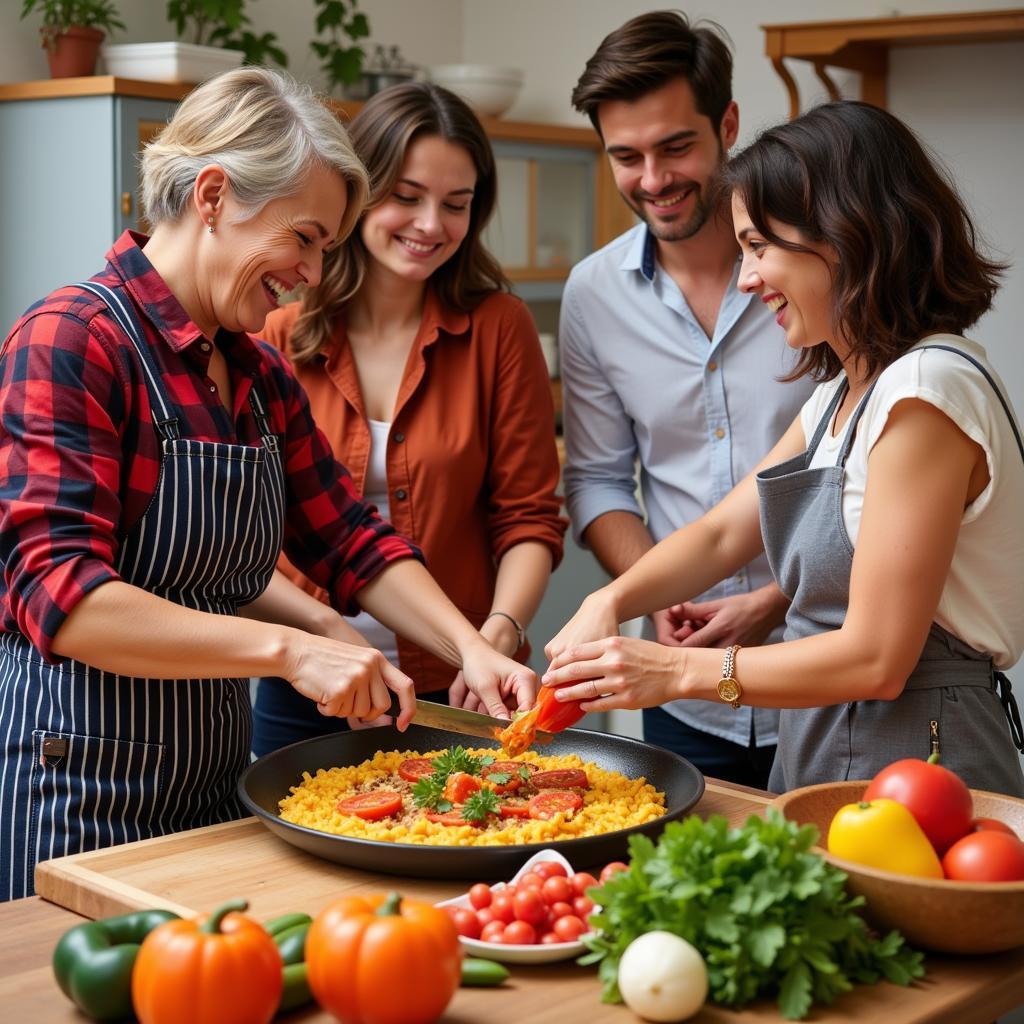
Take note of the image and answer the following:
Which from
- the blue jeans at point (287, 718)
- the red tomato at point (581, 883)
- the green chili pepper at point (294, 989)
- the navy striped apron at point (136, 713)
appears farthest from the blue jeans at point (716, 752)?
the green chili pepper at point (294, 989)

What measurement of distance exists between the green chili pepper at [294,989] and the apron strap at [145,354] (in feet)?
2.39

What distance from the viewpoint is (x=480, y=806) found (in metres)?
1.55

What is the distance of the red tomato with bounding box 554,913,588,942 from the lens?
1279 mm

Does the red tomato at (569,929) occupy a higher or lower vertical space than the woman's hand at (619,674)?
lower

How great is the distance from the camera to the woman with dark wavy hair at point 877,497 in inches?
62.1

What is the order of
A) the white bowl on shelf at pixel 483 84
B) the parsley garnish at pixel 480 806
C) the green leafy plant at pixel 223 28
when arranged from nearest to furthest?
the parsley garnish at pixel 480 806
the green leafy plant at pixel 223 28
the white bowl on shelf at pixel 483 84

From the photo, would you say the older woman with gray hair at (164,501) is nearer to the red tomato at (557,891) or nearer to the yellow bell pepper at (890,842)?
the red tomato at (557,891)

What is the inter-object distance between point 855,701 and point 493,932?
2.09 feet

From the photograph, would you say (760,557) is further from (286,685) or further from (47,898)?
(47,898)

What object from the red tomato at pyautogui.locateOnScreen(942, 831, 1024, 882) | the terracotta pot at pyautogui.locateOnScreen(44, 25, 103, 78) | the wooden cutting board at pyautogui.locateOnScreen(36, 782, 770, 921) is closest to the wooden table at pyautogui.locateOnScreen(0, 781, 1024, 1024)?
the wooden cutting board at pyautogui.locateOnScreen(36, 782, 770, 921)

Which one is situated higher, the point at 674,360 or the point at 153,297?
the point at 153,297

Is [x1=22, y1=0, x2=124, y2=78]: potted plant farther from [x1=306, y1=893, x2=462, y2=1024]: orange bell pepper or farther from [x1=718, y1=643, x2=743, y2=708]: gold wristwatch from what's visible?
[x1=306, y1=893, x2=462, y2=1024]: orange bell pepper

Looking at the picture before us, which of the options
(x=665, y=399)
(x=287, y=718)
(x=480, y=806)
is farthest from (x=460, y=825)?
(x=665, y=399)

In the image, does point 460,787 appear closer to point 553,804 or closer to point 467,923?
point 553,804
